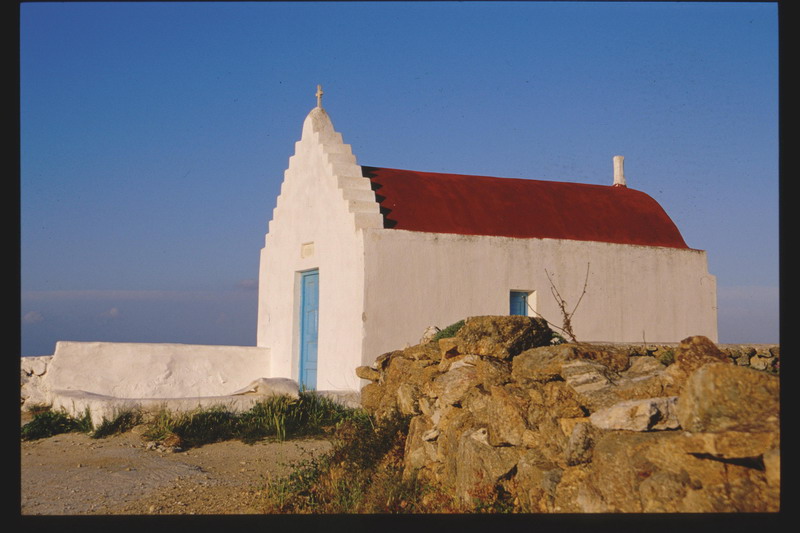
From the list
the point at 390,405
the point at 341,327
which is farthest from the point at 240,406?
the point at 390,405

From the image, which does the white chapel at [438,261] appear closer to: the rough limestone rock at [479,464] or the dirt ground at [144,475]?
the dirt ground at [144,475]

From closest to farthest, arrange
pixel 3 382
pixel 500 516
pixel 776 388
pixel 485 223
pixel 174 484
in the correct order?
1. pixel 776 388
2. pixel 3 382
3. pixel 500 516
4. pixel 174 484
5. pixel 485 223

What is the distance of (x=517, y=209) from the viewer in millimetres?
14188

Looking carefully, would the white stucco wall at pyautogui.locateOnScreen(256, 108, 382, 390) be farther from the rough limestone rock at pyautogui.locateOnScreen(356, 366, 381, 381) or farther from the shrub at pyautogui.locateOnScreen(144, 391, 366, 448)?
the rough limestone rock at pyautogui.locateOnScreen(356, 366, 381, 381)

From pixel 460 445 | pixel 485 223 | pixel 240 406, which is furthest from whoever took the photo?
pixel 485 223

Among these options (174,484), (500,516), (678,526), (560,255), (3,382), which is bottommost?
(174,484)

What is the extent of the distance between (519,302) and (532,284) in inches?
15.0

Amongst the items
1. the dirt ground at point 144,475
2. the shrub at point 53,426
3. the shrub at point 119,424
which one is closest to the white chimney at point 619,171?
the dirt ground at point 144,475

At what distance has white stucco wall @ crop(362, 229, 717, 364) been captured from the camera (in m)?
12.2

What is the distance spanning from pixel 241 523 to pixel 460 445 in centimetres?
184

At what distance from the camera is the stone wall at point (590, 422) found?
3646 mm

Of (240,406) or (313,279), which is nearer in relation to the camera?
(240,406)

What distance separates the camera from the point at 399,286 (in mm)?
12289

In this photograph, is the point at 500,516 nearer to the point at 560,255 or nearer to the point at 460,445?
the point at 460,445
